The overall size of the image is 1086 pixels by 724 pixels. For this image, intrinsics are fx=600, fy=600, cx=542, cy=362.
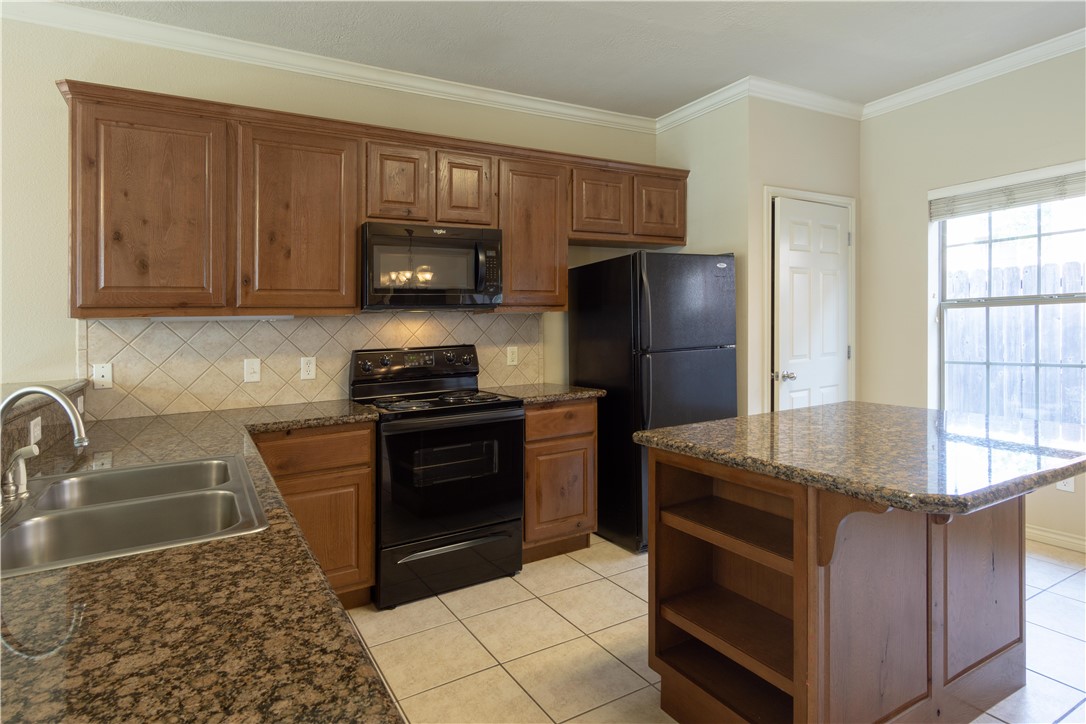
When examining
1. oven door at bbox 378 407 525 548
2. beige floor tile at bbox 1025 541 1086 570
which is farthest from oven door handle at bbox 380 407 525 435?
beige floor tile at bbox 1025 541 1086 570

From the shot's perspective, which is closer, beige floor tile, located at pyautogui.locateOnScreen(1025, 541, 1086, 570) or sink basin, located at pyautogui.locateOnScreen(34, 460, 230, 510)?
sink basin, located at pyautogui.locateOnScreen(34, 460, 230, 510)

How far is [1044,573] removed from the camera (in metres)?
2.97

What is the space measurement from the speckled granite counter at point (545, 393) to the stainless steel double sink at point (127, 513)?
1.66m

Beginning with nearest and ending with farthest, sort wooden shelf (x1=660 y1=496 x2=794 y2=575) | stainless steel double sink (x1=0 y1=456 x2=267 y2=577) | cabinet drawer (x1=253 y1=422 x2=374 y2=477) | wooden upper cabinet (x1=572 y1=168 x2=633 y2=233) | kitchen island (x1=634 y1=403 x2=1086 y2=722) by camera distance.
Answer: stainless steel double sink (x1=0 y1=456 x2=267 y2=577) < kitchen island (x1=634 y1=403 x2=1086 y2=722) < wooden shelf (x1=660 y1=496 x2=794 y2=575) < cabinet drawer (x1=253 y1=422 x2=374 y2=477) < wooden upper cabinet (x1=572 y1=168 x2=633 y2=233)

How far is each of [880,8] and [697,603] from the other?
2723mm

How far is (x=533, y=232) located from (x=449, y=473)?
1406 mm

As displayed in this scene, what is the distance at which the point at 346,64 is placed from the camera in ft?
10.4

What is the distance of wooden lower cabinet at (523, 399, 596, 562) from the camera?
317 cm

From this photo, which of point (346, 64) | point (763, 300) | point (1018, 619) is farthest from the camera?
point (763, 300)

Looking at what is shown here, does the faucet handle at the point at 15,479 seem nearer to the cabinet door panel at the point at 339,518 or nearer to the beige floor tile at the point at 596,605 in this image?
the cabinet door panel at the point at 339,518

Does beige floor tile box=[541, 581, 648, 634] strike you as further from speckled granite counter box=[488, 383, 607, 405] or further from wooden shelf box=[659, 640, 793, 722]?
speckled granite counter box=[488, 383, 607, 405]

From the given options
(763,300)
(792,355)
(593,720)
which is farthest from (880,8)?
(593,720)

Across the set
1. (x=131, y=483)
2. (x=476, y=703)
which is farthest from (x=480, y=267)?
(x=476, y=703)

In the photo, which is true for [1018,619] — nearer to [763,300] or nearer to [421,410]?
[763,300]
